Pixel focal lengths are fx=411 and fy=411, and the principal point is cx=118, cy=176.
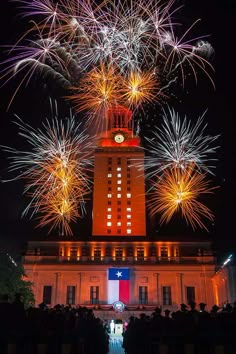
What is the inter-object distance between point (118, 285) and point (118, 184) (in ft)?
65.4

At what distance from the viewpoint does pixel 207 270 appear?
59.8m

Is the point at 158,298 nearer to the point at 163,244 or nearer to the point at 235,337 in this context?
the point at 163,244

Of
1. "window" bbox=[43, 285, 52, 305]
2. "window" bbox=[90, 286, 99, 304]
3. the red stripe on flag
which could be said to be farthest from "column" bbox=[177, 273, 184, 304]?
"window" bbox=[43, 285, 52, 305]

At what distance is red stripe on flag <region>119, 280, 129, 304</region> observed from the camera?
57156 mm

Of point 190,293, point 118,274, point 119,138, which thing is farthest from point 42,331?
point 119,138

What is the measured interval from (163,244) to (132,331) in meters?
48.4

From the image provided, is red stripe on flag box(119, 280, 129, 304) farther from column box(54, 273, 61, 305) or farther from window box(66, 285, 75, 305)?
column box(54, 273, 61, 305)

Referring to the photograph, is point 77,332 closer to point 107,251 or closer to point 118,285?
point 118,285

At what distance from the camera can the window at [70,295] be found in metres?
58.4

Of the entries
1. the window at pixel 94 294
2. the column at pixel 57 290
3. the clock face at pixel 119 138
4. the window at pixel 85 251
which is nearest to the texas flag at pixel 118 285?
the window at pixel 94 294

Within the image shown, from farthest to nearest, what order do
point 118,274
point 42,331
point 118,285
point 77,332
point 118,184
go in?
point 118,184 < point 118,285 < point 118,274 < point 77,332 < point 42,331

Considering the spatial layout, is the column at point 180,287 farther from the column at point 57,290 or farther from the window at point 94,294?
the column at point 57,290

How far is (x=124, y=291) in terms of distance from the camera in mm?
57688

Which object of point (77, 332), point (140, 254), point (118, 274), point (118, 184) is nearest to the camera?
point (77, 332)
